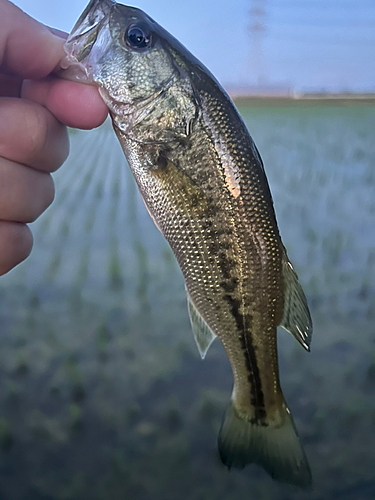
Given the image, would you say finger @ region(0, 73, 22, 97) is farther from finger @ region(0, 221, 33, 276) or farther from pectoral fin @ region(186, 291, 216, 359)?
pectoral fin @ region(186, 291, 216, 359)

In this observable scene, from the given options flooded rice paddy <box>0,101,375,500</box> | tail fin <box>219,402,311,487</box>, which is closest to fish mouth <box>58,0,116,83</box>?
tail fin <box>219,402,311,487</box>

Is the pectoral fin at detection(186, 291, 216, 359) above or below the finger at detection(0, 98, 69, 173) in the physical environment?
below

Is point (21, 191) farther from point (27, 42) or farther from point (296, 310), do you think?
point (296, 310)

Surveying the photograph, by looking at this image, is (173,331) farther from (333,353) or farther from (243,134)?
(243,134)

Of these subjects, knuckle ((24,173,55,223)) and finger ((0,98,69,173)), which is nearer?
finger ((0,98,69,173))

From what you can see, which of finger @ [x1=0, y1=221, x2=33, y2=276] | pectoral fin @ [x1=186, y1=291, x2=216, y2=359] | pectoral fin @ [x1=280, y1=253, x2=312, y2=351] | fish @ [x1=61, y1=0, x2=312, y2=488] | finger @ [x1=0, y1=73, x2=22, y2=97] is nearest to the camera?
fish @ [x1=61, y1=0, x2=312, y2=488]

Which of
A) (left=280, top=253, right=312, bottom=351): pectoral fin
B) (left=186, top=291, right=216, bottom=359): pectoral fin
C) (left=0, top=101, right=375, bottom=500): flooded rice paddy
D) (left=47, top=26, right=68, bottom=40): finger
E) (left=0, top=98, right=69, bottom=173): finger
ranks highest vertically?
(left=47, top=26, right=68, bottom=40): finger

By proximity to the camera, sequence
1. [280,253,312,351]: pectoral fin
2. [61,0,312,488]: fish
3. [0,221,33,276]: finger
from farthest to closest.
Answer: [0,221,33,276]: finger → [280,253,312,351]: pectoral fin → [61,0,312,488]: fish
